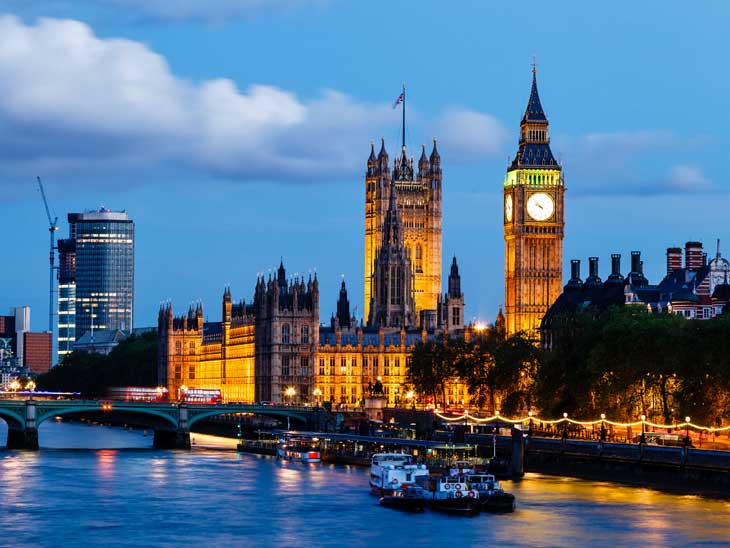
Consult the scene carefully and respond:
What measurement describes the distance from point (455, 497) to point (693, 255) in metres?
65.4

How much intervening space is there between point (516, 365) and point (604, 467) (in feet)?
120

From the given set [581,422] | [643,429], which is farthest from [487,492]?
[581,422]

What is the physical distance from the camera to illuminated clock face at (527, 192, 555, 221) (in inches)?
7751

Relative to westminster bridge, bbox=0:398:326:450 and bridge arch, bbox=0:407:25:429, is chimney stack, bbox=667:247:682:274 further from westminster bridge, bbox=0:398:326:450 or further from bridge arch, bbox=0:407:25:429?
bridge arch, bbox=0:407:25:429

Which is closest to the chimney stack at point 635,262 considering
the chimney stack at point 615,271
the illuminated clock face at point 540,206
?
the chimney stack at point 615,271

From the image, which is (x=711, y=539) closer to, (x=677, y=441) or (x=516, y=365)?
(x=677, y=441)

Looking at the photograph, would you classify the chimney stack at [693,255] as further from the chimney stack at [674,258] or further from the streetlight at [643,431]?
the streetlight at [643,431]

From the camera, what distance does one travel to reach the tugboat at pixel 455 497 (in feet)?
317

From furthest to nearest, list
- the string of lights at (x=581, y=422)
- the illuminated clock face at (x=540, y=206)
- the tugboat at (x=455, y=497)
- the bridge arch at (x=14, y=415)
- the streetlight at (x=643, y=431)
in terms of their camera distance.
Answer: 1. the illuminated clock face at (x=540, y=206)
2. the bridge arch at (x=14, y=415)
3. the string of lights at (x=581, y=422)
4. the streetlight at (x=643, y=431)
5. the tugboat at (x=455, y=497)

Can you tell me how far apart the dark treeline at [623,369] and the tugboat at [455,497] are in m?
21.6

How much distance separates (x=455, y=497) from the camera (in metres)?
97.3

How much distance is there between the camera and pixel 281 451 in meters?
138

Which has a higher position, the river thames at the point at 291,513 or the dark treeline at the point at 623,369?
the dark treeline at the point at 623,369

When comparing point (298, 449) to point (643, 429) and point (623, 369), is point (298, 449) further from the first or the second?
point (643, 429)
